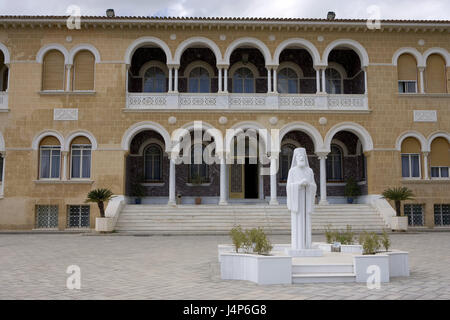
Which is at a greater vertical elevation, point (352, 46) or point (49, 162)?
point (352, 46)

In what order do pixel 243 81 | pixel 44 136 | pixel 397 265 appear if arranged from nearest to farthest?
1. pixel 397 265
2. pixel 44 136
3. pixel 243 81

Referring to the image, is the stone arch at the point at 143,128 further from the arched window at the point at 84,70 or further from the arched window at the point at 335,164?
the arched window at the point at 335,164

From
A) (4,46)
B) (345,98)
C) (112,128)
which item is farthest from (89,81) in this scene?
(345,98)

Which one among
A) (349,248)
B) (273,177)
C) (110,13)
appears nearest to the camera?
(349,248)

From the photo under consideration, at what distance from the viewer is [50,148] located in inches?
807

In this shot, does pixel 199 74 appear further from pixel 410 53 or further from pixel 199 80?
pixel 410 53

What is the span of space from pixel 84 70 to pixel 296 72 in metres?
11.2

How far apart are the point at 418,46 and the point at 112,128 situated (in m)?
15.9

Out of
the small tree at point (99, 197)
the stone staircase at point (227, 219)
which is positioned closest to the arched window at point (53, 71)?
the small tree at point (99, 197)

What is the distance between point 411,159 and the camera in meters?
21.1

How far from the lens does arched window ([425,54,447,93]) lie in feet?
70.8

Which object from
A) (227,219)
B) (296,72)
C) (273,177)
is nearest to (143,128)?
(227,219)

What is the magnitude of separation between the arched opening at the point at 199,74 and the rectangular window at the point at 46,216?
29.4 feet

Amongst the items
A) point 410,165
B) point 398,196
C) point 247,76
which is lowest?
point 398,196
